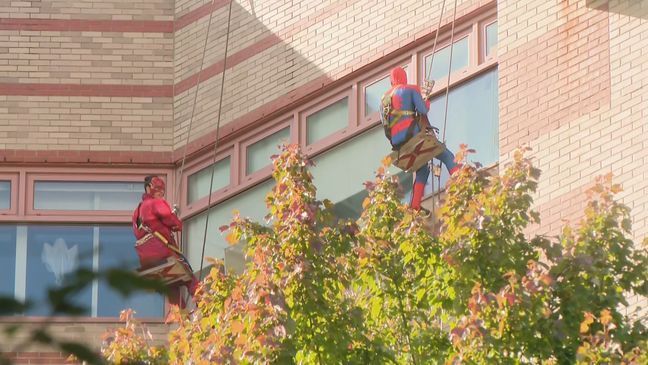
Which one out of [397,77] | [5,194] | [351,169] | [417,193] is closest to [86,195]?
[5,194]

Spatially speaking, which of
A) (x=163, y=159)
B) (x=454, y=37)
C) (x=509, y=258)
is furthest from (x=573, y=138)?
(x=163, y=159)

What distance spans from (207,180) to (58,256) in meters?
2.09

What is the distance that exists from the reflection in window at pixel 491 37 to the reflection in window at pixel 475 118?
31cm

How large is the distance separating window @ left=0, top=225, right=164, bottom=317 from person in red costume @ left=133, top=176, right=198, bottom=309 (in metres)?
0.54

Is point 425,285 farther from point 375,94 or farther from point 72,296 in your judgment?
point 72,296

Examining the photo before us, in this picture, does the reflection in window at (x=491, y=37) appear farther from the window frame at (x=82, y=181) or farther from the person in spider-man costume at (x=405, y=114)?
the window frame at (x=82, y=181)

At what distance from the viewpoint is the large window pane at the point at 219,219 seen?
20266mm

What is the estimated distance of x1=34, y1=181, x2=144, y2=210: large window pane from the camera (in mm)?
21266

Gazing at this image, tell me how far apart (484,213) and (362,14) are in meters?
8.37

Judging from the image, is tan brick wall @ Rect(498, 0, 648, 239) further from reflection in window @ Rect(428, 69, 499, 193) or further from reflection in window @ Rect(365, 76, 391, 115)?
reflection in window @ Rect(365, 76, 391, 115)

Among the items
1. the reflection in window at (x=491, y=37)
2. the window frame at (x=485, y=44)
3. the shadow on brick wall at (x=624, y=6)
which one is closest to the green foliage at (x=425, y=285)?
the shadow on brick wall at (x=624, y=6)

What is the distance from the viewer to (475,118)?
691 inches

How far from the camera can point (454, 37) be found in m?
18.3

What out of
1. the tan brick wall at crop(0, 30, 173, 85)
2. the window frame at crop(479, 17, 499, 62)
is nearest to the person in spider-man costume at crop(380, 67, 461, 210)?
the window frame at crop(479, 17, 499, 62)
